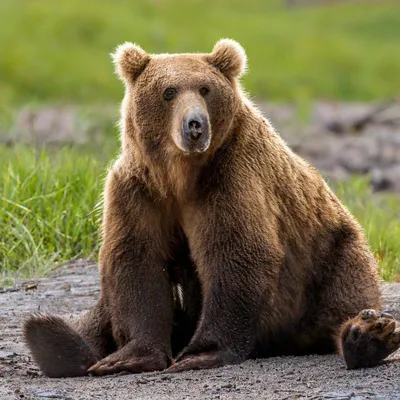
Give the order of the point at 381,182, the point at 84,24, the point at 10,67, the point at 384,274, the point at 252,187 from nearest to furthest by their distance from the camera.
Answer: the point at 252,187
the point at 384,274
the point at 381,182
the point at 10,67
the point at 84,24

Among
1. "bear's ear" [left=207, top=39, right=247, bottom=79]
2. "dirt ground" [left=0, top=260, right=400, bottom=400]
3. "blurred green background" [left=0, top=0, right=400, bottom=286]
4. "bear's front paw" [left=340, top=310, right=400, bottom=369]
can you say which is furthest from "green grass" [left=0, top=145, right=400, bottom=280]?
"blurred green background" [left=0, top=0, right=400, bottom=286]

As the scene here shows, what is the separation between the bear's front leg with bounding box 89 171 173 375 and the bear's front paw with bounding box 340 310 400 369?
0.91 meters

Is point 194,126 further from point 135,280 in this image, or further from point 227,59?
point 135,280

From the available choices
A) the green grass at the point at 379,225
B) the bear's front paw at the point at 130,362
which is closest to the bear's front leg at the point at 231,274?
the bear's front paw at the point at 130,362

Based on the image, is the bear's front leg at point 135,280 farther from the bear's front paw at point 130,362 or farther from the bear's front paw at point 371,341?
Answer: the bear's front paw at point 371,341

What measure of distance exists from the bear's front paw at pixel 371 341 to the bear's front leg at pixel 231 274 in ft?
1.70

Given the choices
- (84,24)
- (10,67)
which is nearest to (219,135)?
(10,67)

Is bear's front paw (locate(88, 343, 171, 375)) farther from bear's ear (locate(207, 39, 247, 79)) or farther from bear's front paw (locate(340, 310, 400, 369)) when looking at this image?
bear's ear (locate(207, 39, 247, 79))

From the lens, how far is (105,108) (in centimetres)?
2025

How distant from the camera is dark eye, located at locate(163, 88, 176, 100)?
5.80 meters

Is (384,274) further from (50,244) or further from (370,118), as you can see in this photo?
(370,118)

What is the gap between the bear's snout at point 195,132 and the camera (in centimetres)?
555

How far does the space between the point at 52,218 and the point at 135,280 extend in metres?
2.50

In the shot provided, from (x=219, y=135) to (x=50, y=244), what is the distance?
2.60 m
